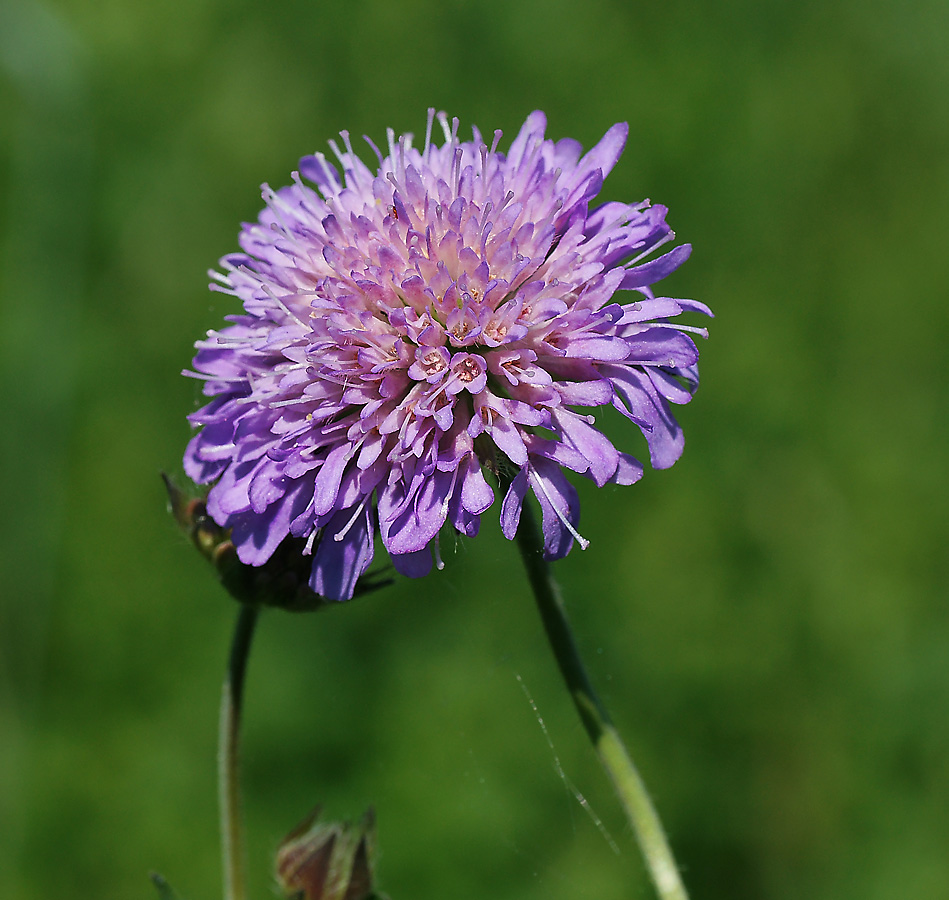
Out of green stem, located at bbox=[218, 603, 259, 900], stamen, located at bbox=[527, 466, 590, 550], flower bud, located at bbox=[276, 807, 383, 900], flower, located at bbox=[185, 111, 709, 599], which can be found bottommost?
flower bud, located at bbox=[276, 807, 383, 900]

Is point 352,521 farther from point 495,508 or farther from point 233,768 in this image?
point 495,508

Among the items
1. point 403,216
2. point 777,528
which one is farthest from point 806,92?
point 403,216

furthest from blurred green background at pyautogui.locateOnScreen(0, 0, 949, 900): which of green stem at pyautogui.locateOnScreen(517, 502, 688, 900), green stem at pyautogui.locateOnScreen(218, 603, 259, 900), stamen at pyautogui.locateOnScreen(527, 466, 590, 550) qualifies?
stamen at pyautogui.locateOnScreen(527, 466, 590, 550)

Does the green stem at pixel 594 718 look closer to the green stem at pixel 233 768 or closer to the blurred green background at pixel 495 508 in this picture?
the green stem at pixel 233 768

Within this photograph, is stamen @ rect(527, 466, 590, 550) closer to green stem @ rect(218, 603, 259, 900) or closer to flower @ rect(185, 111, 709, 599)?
flower @ rect(185, 111, 709, 599)

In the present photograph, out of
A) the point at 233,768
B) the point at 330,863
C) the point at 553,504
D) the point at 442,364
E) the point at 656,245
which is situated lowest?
the point at 330,863

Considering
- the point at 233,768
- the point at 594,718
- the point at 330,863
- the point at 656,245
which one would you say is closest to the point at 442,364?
the point at 656,245

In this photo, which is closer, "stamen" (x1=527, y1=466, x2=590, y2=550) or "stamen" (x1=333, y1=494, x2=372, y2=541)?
"stamen" (x1=527, y1=466, x2=590, y2=550)
